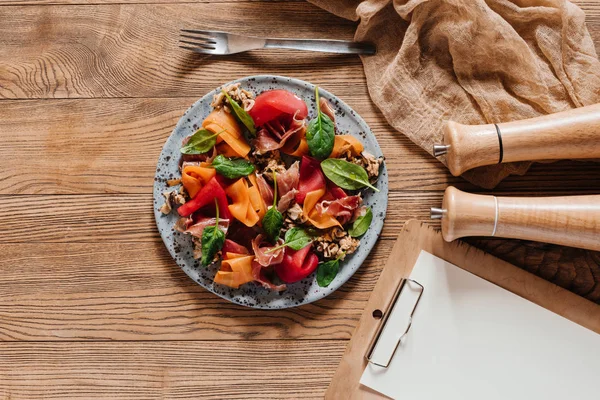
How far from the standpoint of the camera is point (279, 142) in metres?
1.09

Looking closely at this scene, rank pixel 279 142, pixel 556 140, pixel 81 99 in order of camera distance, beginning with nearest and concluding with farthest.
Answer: pixel 556 140
pixel 279 142
pixel 81 99

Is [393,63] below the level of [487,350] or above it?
above

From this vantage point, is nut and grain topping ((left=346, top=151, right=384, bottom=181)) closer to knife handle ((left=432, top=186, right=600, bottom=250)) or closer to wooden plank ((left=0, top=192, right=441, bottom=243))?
knife handle ((left=432, top=186, right=600, bottom=250))

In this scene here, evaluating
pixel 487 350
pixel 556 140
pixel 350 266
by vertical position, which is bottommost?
pixel 487 350

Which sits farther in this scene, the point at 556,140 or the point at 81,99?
the point at 81,99

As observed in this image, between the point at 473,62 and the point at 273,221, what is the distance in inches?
20.9

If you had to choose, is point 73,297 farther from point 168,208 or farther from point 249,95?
point 249,95

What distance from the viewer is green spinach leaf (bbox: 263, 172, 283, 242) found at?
3.49 feet

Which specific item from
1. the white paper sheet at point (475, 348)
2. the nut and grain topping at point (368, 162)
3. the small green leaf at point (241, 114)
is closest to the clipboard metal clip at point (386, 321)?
the white paper sheet at point (475, 348)

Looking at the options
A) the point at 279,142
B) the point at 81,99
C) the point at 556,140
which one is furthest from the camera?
the point at 81,99

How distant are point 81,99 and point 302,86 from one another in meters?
0.49

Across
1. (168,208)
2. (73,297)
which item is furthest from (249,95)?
(73,297)

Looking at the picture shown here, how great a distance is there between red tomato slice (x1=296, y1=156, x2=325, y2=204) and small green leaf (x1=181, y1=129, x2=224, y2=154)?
185mm

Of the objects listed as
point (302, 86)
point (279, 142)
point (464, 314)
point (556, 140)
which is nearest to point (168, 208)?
point (279, 142)
